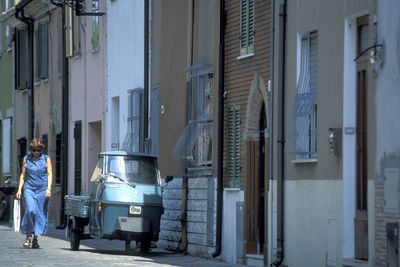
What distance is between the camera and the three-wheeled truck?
780 inches

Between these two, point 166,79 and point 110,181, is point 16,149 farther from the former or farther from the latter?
point 110,181

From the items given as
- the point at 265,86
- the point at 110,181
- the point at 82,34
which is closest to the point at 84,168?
the point at 82,34

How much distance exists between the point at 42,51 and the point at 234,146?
1739 centimetres

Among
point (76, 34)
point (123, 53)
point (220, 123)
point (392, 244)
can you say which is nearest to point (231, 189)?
point (220, 123)

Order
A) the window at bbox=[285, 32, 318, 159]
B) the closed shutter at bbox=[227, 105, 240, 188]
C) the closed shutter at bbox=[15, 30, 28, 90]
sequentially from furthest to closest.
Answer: the closed shutter at bbox=[15, 30, 28, 90] → the closed shutter at bbox=[227, 105, 240, 188] → the window at bbox=[285, 32, 318, 159]

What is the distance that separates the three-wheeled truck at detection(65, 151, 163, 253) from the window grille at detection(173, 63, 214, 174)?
838mm

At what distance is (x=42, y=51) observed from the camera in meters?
35.9

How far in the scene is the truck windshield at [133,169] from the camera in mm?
20531

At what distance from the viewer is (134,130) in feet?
86.9

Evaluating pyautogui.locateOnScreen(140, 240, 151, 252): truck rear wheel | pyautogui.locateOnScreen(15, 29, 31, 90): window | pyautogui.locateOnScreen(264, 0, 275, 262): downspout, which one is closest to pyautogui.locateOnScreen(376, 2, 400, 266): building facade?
pyautogui.locateOnScreen(264, 0, 275, 262): downspout

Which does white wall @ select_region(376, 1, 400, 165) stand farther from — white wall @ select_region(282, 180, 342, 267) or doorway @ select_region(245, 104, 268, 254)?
doorway @ select_region(245, 104, 268, 254)

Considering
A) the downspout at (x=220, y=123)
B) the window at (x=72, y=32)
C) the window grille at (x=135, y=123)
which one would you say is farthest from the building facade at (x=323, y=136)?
the window at (x=72, y=32)

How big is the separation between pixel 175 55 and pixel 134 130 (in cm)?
399

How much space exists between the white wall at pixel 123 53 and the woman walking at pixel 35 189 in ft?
16.5
